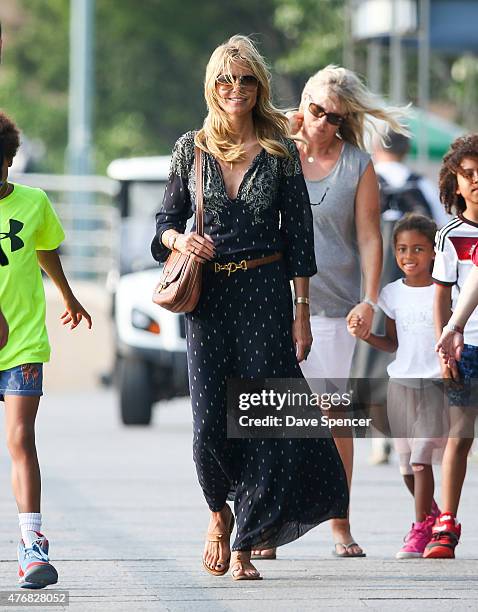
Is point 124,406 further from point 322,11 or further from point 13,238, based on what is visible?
point 322,11

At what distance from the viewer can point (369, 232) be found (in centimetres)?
726

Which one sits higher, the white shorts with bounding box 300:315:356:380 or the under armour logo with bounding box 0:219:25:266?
the under armour logo with bounding box 0:219:25:266

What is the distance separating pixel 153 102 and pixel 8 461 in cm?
2877

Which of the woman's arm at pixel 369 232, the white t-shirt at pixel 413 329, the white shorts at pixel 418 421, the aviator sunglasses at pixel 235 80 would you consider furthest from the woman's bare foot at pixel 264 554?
the aviator sunglasses at pixel 235 80

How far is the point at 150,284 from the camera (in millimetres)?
14328

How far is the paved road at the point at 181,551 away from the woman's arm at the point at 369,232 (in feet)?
3.61

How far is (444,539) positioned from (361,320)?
0.92m

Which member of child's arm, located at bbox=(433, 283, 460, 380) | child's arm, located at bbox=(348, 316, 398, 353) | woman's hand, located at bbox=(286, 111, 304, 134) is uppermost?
woman's hand, located at bbox=(286, 111, 304, 134)

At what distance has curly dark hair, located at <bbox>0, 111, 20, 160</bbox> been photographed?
20.5 feet

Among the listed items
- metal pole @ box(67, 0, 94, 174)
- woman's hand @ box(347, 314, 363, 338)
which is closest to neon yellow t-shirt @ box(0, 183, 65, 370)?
woman's hand @ box(347, 314, 363, 338)

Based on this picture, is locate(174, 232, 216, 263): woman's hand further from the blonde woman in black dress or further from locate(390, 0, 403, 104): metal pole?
locate(390, 0, 403, 104): metal pole

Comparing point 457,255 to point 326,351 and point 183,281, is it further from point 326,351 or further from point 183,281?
point 183,281

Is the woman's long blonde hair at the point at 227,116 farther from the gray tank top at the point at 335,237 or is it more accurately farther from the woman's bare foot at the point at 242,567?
the woman's bare foot at the point at 242,567

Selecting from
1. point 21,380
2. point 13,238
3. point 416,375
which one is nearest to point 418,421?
point 416,375
